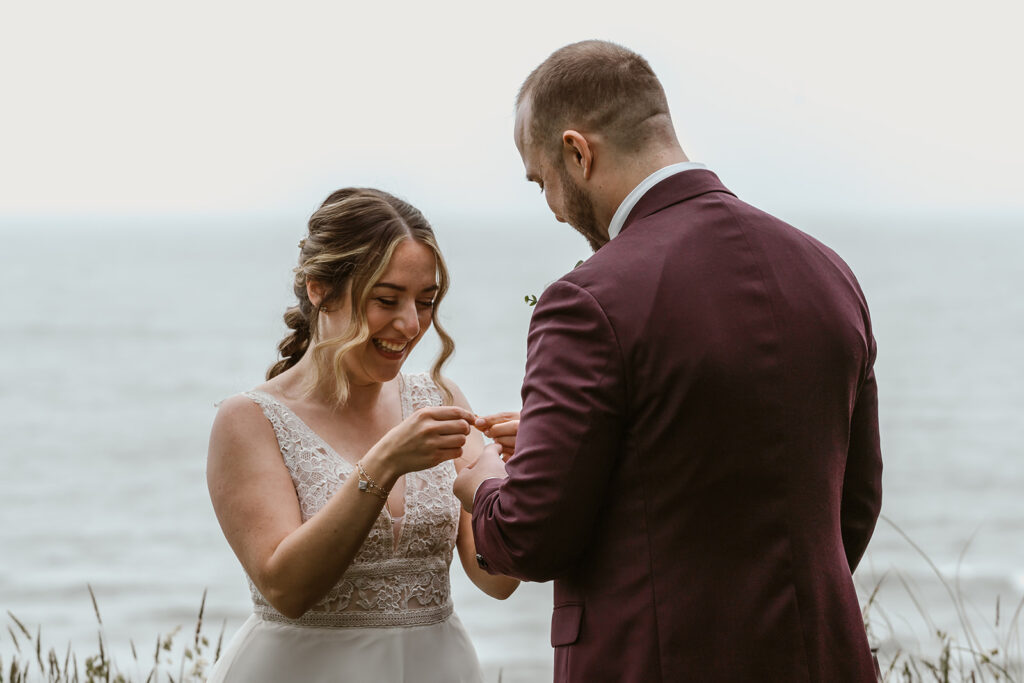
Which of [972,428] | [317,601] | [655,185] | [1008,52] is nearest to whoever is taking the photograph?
[655,185]

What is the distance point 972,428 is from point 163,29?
77064 millimetres

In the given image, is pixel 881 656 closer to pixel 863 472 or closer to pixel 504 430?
pixel 863 472

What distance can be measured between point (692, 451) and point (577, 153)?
691mm

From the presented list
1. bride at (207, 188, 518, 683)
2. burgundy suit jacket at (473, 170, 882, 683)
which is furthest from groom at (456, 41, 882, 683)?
bride at (207, 188, 518, 683)

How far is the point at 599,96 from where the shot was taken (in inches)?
89.7

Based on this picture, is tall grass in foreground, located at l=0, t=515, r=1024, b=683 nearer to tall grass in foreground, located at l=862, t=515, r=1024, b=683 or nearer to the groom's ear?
tall grass in foreground, located at l=862, t=515, r=1024, b=683

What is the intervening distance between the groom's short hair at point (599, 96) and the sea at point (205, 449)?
175 centimetres

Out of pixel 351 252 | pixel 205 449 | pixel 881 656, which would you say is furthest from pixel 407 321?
pixel 205 449

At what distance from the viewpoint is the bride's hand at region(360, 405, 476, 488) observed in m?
2.69

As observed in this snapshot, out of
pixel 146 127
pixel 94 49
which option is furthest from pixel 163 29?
pixel 146 127

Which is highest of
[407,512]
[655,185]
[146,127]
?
[146,127]

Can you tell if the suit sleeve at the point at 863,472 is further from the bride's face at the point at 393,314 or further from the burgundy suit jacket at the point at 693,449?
the bride's face at the point at 393,314

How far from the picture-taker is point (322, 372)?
10.8 feet

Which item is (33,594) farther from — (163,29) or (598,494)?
(163,29)
